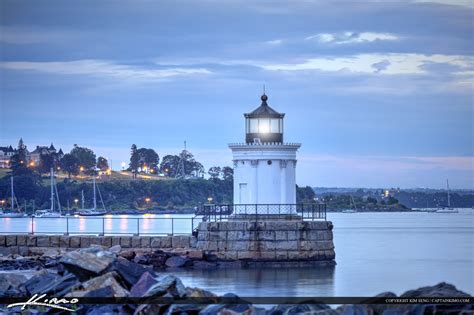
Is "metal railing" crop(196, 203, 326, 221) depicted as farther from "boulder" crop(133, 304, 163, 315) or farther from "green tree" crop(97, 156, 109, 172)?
"green tree" crop(97, 156, 109, 172)

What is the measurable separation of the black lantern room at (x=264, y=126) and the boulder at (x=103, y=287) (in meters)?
10.5

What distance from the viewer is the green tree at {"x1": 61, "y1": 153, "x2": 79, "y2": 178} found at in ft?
201

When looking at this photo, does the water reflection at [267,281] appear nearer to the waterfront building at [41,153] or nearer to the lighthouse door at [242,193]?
the lighthouse door at [242,193]

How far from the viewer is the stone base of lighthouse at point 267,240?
87.0 feet

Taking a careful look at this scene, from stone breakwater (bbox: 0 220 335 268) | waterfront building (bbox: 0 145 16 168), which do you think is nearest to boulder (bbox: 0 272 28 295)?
stone breakwater (bbox: 0 220 335 268)

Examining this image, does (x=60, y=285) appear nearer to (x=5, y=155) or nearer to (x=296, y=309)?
(x=296, y=309)

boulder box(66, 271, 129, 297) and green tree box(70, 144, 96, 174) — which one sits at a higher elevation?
green tree box(70, 144, 96, 174)

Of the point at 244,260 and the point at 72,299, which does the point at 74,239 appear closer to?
the point at 244,260

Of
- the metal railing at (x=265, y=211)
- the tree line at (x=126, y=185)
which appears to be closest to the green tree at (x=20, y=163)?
the tree line at (x=126, y=185)

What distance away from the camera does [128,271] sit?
725 inches

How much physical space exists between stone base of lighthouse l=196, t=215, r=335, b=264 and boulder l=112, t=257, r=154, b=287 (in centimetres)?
804

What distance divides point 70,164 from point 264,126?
37142mm

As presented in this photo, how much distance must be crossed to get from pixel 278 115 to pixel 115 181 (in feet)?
176
